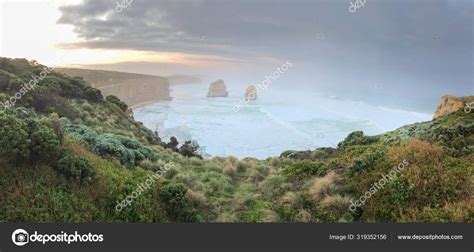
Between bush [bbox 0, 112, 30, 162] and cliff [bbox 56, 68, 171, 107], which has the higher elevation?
cliff [bbox 56, 68, 171, 107]

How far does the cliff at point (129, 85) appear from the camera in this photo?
6395cm

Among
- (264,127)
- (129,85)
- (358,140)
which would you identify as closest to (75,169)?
(358,140)

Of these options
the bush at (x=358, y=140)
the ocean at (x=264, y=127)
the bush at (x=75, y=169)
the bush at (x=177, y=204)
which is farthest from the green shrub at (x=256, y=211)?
the ocean at (x=264, y=127)

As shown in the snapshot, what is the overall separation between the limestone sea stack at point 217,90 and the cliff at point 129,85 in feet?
50.4

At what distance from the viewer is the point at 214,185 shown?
11508 mm

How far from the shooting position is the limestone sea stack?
Result: 123 m

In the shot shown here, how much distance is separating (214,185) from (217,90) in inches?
4460

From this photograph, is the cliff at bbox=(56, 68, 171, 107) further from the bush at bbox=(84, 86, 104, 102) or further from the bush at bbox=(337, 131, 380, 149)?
the bush at bbox=(337, 131, 380, 149)

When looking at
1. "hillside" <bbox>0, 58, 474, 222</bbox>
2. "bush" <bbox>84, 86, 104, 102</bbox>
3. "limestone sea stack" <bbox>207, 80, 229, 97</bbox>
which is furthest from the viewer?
"limestone sea stack" <bbox>207, 80, 229, 97</bbox>

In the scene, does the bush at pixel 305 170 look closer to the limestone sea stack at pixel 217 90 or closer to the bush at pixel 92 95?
the bush at pixel 92 95

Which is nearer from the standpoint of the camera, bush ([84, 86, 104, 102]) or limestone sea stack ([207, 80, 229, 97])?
bush ([84, 86, 104, 102])

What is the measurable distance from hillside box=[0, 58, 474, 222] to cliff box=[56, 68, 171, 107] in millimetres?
35150

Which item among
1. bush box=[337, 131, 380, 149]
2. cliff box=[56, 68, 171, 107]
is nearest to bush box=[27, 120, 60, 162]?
bush box=[337, 131, 380, 149]

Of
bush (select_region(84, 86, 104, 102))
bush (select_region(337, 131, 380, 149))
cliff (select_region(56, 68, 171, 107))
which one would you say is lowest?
bush (select_region(337, 131, 380, 149))
